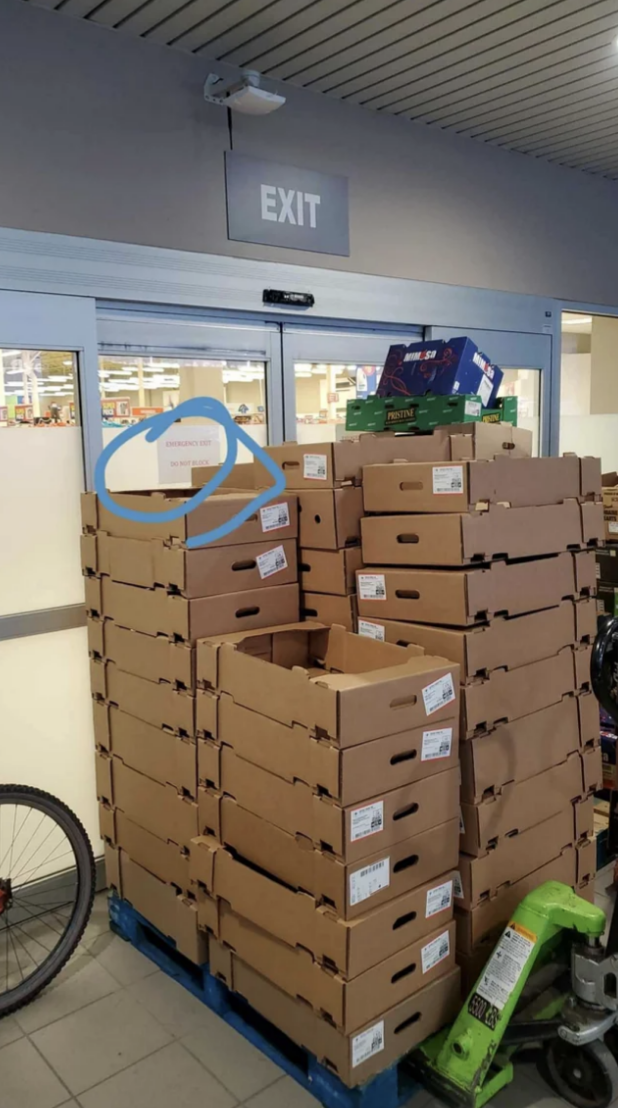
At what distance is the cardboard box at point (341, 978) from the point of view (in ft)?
6.21

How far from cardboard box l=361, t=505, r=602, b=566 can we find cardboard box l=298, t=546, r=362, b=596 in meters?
0.06

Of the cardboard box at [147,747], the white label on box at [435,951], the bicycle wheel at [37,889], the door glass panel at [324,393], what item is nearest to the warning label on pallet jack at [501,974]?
the white label on box at [435,951]

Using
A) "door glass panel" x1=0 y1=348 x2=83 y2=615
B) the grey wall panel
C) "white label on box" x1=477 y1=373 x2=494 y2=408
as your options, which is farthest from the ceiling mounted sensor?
"white label on box" x1=477 y1=373 x2=494 y2=408

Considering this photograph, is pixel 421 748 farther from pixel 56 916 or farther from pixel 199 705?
pixel 56 916

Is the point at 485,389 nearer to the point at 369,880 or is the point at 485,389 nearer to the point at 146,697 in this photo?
the point at 146,697

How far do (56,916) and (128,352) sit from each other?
2085 mm

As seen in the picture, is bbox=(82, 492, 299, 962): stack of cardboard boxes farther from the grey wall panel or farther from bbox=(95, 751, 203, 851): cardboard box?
the grey wall panel

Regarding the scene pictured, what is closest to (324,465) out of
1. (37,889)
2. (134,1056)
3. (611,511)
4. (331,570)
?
(331,570)

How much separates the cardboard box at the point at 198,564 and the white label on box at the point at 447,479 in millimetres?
580

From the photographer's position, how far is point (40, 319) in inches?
111

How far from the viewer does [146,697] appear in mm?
2578

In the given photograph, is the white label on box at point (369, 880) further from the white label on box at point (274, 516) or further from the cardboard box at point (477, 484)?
the white label on box at point (274, 516)

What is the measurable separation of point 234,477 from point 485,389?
938 millimetres

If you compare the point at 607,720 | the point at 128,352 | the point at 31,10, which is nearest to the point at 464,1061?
the point at 607,720
